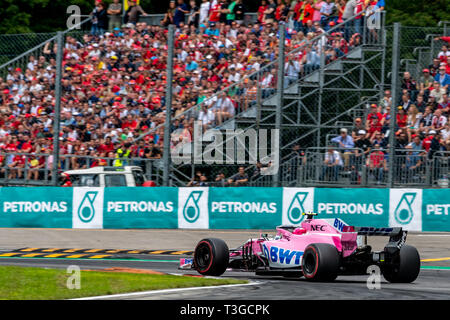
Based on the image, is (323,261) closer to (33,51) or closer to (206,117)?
(206,117)

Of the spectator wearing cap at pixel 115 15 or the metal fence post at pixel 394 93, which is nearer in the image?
the metal fence post at pixel 394 93

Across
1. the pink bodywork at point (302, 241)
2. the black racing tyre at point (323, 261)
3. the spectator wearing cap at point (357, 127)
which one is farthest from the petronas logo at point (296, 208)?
the black racing tyre at point (323, 261)

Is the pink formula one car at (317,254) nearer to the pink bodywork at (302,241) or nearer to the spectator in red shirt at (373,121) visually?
the pink bodywork at (302,241)

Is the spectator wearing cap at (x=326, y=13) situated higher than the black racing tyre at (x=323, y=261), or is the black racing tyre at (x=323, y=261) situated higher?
the spectator wearing cap at (x=326, y=13)

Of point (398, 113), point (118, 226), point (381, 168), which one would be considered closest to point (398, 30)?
point (398, 113)

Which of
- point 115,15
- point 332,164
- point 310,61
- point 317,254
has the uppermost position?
point 115,15

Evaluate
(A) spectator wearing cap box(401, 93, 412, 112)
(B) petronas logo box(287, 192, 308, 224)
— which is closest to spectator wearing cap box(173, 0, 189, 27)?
(B) petronas logo box(287, 192, 308, 224)

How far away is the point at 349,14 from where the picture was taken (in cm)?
2195

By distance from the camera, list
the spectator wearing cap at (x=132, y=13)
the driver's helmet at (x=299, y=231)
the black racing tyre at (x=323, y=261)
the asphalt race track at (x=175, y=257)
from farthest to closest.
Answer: the spectator wearing cap at (x=132, y=13), the driver's helmet at (x=299, y=231), the black racing tyre at (x=323, y=261), the asphalt race track at (x=175, y=257)

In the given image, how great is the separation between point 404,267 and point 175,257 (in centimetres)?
606

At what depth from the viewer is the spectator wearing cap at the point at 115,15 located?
88.0ft

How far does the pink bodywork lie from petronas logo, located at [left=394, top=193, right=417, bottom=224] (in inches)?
272

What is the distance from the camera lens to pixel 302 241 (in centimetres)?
1245

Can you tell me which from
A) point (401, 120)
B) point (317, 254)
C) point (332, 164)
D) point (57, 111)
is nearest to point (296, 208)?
point (332, 164)
